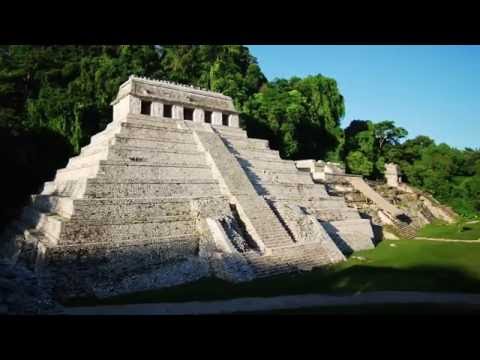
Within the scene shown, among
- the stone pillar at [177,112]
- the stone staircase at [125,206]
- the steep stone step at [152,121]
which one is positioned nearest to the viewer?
the stone staircase at [125,206]

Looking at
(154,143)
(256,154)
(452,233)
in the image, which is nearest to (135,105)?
(154,143)

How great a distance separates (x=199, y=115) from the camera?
25172 millimetres

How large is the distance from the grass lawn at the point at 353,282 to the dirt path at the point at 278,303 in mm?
588

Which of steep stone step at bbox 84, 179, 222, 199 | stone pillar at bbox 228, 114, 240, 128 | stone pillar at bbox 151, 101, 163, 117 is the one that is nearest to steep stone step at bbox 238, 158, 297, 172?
steep stone step at bbox 84, 179, 222, 199

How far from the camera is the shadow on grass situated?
1248cm

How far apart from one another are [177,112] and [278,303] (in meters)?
15.7

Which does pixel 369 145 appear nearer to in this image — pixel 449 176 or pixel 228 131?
pixel 449 176

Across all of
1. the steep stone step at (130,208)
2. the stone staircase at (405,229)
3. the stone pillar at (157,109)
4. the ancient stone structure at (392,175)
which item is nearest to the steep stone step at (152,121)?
the stone pillar at (157,109)

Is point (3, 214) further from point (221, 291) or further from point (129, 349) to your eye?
point (129, 349)

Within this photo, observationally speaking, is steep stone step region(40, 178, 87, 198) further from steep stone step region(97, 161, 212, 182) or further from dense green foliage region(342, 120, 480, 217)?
dense green foliage region(342, 120, 480, 217)

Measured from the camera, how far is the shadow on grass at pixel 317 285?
41.0 feet

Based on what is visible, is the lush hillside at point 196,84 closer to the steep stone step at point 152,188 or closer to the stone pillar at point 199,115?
the stone pillar at point 199,115

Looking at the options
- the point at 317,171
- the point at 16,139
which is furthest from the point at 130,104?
the point at 317,171
